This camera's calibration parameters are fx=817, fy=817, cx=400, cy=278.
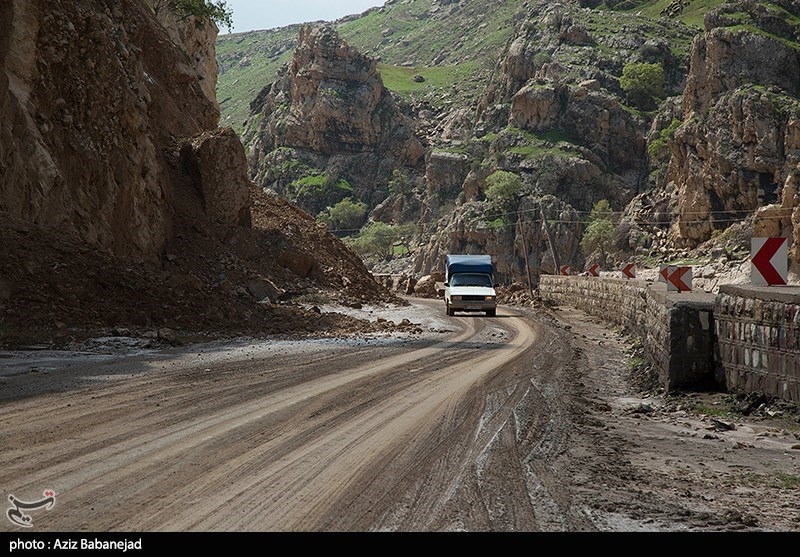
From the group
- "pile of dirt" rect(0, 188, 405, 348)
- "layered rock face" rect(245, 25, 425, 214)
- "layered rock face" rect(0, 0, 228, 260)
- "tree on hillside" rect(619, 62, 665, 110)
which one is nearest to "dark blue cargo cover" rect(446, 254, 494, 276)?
"pile of dirt" rect(0, 188, 405, 348)

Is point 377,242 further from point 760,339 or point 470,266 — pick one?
point 760,339

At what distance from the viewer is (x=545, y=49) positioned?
5128 inches

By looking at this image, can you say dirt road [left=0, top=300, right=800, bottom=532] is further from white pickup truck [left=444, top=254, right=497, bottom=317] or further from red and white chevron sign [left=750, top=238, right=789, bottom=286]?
white pickup truck [left=444, top=254, right=497, bottom=317]

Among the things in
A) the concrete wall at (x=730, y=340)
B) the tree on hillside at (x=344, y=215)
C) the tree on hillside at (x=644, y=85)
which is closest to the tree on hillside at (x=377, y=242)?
the tree on hillside at (x=344, y=215)

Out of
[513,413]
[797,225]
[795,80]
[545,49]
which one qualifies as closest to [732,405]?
[513,413]

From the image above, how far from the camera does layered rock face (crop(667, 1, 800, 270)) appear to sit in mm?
74500

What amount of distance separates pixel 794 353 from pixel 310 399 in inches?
233

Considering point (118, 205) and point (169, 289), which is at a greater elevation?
point (118, 205)

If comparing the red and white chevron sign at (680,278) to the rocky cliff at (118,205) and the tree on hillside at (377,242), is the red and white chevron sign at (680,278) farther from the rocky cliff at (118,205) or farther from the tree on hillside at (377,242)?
the tree on hillside at (377,242)

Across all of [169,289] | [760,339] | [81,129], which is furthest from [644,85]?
[760,339]

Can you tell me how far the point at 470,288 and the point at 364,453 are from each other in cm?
2869

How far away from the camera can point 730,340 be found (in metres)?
10.9

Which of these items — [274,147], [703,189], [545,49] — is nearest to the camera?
[703,189]
